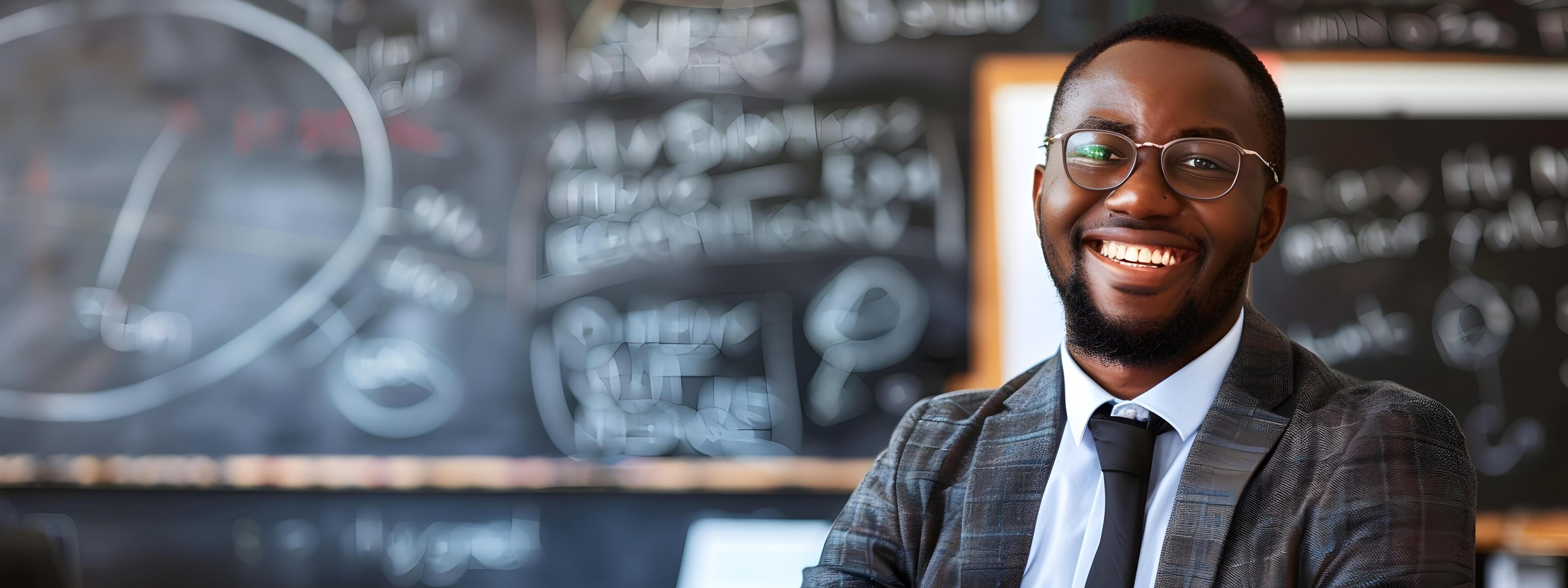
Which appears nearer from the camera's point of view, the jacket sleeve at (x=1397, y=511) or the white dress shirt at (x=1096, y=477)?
the jacket sleeve at (x=1397, y=511)

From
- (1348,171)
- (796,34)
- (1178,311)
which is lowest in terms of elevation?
(1178,311)

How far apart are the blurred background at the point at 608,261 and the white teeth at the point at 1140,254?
1.36m

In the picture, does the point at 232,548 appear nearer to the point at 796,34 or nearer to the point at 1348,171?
the point at 796,34

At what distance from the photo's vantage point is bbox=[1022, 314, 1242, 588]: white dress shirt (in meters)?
0.92

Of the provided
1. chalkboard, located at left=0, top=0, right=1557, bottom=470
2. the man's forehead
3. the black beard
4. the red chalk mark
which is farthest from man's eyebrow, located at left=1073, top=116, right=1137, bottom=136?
the red chalk mark

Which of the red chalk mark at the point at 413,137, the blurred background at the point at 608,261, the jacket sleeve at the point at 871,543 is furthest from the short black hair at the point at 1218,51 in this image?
the red chalk mark at the point at 413,137

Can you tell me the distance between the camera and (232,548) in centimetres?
247

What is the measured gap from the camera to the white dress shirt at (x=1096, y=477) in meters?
0.92

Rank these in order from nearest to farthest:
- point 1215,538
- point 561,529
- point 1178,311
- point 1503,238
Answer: point 1215,538, point 1178,311, point 1503,238, point 561,529

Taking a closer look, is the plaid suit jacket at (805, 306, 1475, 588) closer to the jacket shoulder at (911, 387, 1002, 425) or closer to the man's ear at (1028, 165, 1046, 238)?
the jacket shoulder at (911, 387, 1002, 425)

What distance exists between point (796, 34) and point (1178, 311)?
159cm

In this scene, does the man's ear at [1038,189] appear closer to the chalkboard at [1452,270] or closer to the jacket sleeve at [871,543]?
the jacket sleeve at [871,543]

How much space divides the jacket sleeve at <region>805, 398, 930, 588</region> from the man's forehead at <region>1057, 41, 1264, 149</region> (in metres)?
0.37

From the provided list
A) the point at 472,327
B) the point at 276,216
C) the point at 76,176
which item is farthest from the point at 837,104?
the point at 76,176
